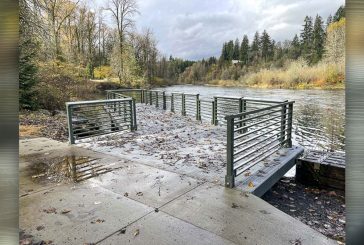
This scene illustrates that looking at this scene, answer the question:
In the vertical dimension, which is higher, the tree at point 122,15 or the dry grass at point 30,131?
the tree at point 122,15

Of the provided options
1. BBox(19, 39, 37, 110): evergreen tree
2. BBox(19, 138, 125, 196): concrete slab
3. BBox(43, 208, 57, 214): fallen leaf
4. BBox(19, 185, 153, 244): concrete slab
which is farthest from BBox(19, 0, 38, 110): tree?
BBox(43, 208, 57, 214): fallen leaf

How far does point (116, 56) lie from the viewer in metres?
31.6

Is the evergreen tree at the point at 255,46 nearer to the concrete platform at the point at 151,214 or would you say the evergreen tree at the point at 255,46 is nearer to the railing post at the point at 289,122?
the railing post at the point at 289,122

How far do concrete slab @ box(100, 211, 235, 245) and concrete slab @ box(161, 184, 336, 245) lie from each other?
110 mm

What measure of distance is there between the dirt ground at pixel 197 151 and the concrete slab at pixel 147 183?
0.58 m

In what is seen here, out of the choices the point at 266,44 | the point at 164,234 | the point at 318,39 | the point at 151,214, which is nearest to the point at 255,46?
the point at 266,44

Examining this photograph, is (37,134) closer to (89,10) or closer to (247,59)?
(89,10)

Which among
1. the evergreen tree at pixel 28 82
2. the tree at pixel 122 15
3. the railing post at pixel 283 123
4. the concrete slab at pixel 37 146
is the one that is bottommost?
the concrete slab at pixel 37 146

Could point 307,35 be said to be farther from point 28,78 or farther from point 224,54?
point 28,78

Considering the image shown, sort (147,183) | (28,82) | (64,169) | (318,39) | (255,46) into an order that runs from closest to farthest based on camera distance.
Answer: (147,183)
(64,169)
(28,82)
(318,39)
(255,46)

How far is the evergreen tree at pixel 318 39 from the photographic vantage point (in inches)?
2087

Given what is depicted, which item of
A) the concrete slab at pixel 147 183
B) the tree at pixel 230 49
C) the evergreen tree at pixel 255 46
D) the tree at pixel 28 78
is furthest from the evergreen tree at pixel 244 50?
the concrete slab at pixel 147 183

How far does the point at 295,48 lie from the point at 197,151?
204 feet

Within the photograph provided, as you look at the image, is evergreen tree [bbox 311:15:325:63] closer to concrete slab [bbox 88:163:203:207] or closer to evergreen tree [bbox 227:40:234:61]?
evergreen tree [bbox 227:40:234:61]
